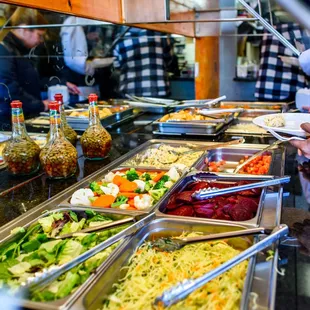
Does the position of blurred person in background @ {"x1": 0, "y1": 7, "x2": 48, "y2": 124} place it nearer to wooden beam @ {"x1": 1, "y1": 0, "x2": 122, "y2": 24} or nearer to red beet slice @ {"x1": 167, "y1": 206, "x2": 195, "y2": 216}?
wooden beam @ {"x1": 1, "y1": 0, "x2": 122, "y2": 24}

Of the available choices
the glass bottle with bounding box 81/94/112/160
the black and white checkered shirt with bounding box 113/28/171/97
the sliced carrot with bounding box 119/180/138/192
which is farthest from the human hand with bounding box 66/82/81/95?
the sliced carrot with bounding box 119/180/138/192

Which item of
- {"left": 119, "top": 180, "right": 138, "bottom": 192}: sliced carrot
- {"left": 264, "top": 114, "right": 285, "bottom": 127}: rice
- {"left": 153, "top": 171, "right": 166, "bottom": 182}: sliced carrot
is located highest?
{"left": 264, "top": 114, "right": 285, "bottom": 127}: rice

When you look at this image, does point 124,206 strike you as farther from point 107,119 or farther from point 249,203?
point 107,119

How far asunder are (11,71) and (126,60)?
1.76 meters

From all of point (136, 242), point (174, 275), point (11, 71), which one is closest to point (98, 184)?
point (136, 242)

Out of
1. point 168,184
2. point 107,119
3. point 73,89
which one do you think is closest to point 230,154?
point 168,184

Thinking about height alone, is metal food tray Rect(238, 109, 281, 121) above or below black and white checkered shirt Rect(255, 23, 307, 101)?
below

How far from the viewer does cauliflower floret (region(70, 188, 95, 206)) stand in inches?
49.4

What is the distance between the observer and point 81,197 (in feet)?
4.15

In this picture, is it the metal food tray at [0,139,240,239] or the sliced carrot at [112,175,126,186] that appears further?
the sliced carrot at [112,175,126,186]

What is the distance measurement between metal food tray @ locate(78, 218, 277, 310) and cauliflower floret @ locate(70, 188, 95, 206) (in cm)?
28

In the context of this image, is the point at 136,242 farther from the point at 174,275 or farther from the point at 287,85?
the point at 287,85

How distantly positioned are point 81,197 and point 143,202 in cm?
22

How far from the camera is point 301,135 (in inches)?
62.2
